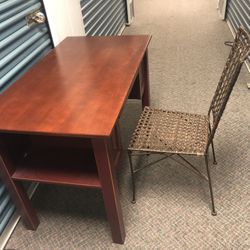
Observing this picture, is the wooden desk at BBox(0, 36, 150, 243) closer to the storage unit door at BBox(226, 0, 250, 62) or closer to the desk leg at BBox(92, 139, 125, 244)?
the desk leg at BBox(92, 139, 125, 244)

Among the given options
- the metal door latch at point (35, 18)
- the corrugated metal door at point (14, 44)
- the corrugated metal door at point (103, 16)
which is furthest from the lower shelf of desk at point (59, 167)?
the corrugated metal door at point (103, 16)

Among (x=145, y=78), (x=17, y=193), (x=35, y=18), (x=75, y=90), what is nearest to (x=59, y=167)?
(x=17, y=193)

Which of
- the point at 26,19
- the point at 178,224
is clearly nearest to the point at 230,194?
the point at 178,224

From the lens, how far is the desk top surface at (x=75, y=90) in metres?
1.05

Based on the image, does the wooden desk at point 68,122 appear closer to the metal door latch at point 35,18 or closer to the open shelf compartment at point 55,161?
the open shelf compartment at point 55,161

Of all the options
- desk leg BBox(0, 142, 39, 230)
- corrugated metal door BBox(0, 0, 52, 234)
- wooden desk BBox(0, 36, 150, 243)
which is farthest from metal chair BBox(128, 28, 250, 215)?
corrugated metal door BBox(0, 0, 52, 234)

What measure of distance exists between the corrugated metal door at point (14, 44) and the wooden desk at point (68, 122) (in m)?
0.08

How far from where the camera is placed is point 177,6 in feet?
16.3

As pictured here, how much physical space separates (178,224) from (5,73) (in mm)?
1153

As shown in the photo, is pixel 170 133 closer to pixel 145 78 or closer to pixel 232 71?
pixel 232 71

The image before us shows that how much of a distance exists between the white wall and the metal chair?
782 millimetres

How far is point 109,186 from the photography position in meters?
1.16

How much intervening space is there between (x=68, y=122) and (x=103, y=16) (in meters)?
2.32

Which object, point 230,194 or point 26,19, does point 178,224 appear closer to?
point 230,194
